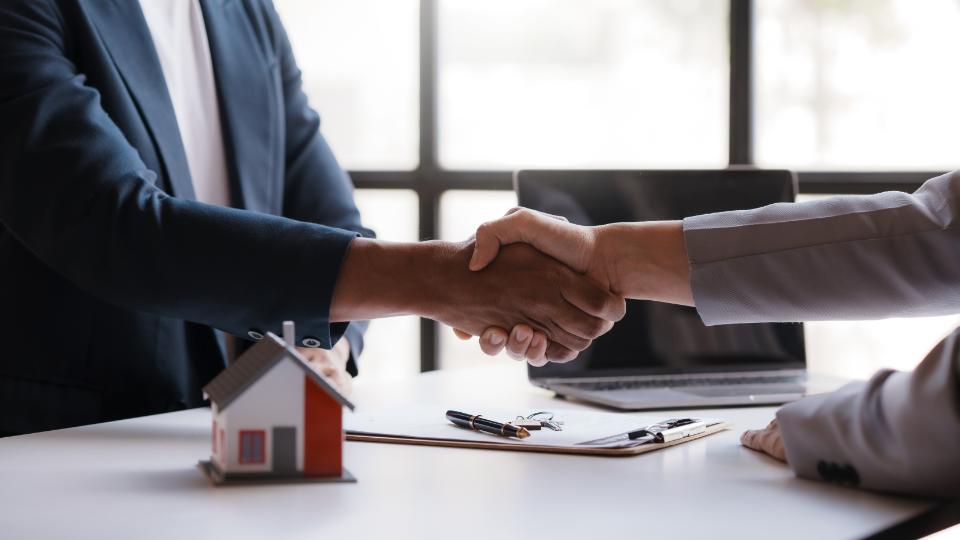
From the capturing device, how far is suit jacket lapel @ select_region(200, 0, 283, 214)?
76.7 inches

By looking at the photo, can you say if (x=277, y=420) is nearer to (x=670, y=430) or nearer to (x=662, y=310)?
(x=670, y=430)

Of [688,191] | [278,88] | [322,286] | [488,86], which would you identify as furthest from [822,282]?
[488,86]

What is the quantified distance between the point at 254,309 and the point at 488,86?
1935mm

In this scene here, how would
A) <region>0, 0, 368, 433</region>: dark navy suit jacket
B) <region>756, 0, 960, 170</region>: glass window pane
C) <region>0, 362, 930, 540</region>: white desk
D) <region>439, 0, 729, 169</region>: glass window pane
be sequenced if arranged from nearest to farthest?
1. <region>0, 362, 930, 540</region>: white desk
2. <region>0, 0, 368, 433</region>: dark navy suit jacket
3. <region>756, 0, 960, 170</region>: glass window pane
4. <region>439, 0, 729, 169</region>: glass window pane

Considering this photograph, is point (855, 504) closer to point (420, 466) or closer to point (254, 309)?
point (420, 466)

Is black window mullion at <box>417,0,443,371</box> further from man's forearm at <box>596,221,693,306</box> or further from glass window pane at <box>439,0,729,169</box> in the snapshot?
man's forearm at <box>596,221,693,306</box>

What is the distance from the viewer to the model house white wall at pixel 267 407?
111cm

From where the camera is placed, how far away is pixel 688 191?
2.00 m

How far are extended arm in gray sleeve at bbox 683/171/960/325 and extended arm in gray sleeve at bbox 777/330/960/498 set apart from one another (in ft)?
0.97

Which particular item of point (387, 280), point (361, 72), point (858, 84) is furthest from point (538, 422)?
point (361, 72)

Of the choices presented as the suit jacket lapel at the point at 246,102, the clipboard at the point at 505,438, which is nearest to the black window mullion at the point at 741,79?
the suit jacket lapel at the point at 246,102

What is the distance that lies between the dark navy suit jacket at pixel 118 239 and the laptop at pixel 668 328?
1.46 ft

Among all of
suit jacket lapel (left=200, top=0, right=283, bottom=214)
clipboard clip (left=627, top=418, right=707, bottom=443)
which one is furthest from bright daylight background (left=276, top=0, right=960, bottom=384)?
clipboard clip (left=627, top=418, right=707, bottom=443)

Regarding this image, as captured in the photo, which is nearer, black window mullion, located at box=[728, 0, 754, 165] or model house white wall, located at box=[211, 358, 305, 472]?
model house white wall, located at box=[211, 358, 305, 472]
